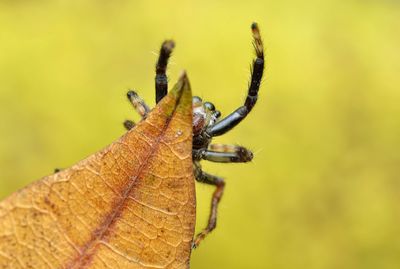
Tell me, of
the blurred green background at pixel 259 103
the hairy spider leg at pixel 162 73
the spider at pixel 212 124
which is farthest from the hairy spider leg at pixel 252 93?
the blurred green background at pixel 259 103

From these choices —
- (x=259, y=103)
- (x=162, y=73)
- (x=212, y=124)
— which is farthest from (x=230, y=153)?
(x=259, y=103)

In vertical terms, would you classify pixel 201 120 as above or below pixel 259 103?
below

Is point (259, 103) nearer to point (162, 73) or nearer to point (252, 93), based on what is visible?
point (252, 93)

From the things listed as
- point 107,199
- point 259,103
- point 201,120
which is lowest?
point 107,199

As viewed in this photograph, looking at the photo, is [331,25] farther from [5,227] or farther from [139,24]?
[5,227]

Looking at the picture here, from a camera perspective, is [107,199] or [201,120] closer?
[107,199]

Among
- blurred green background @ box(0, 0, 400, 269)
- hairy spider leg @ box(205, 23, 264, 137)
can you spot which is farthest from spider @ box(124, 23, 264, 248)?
blurred green background @ box(0, 0, 400, 269)

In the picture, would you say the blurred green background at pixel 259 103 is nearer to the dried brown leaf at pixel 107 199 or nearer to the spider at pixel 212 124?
the spider at pixel 212 124
